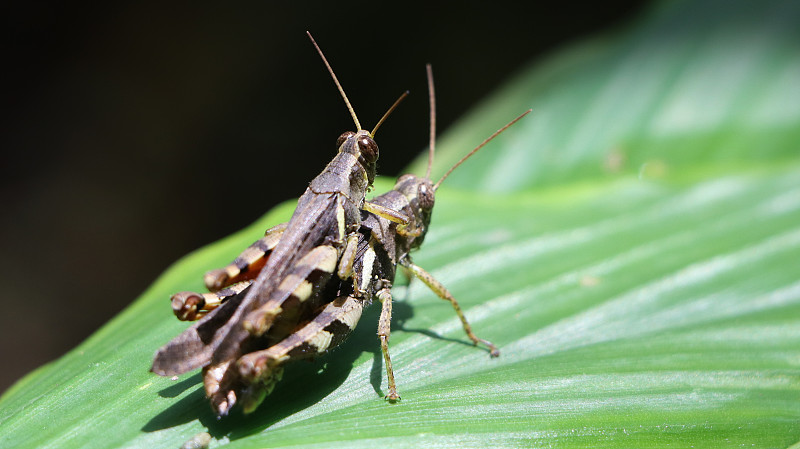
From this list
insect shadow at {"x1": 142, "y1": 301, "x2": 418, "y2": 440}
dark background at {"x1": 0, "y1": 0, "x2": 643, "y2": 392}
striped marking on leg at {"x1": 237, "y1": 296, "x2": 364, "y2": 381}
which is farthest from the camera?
dark background at {"x1": 0, "y1": 0, "x2": 643, "y2": 392}

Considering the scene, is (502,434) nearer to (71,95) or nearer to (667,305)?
(667,305)

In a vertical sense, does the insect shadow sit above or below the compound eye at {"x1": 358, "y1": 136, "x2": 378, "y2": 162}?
below

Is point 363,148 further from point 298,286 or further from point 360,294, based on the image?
point 298,286

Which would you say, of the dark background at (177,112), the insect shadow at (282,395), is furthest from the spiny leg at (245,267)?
the dark background at (177,112)

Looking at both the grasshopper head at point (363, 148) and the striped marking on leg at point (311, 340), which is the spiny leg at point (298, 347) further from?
the grasshopper head at point (363, 148)

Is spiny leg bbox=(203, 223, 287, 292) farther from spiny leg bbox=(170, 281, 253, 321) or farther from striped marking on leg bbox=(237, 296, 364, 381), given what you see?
striped marking on leg bbox=(237, 296, 364, 381)

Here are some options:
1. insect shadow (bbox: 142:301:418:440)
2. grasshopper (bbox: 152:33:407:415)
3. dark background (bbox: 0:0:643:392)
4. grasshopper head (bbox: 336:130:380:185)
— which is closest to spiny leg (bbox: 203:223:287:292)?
grasshopper (bbox: 152:33:407:415)

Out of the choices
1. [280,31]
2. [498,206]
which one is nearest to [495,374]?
[498,206]
